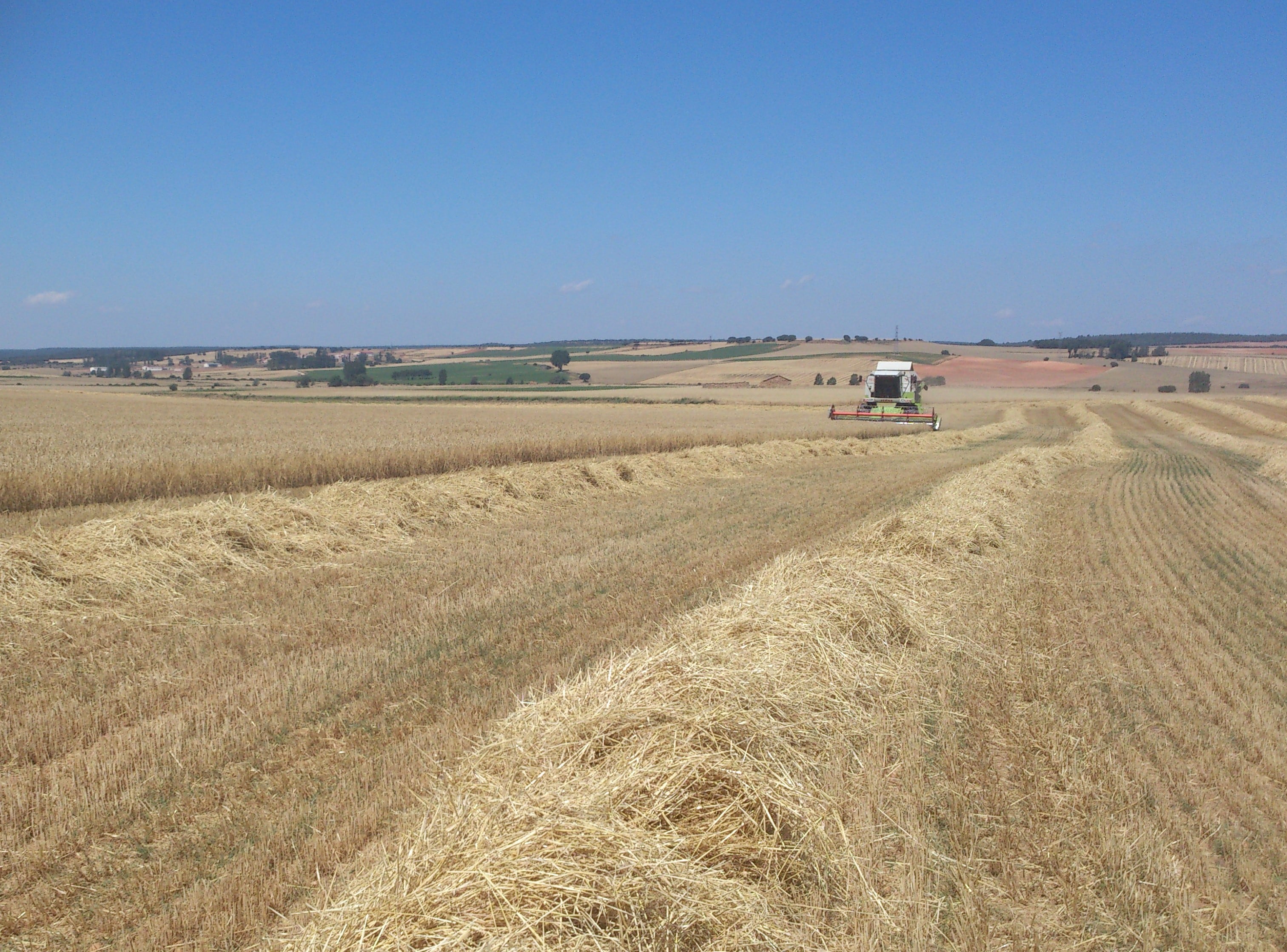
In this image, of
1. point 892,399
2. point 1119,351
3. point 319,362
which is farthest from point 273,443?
point 1119,351

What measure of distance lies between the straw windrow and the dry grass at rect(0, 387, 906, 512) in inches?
430

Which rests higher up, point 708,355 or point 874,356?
point 708,355

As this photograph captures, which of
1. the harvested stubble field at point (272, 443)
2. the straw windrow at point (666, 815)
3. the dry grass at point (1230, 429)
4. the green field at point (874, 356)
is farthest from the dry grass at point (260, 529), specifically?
the green field at point (874, 356)

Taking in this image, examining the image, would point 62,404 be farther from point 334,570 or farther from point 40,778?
point 40,778

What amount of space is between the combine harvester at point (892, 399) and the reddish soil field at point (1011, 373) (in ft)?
183

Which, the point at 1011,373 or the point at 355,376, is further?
the point at 355,376

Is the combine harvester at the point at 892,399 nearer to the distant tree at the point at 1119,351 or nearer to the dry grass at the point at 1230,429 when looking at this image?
the dry grass at the point at 1230,429

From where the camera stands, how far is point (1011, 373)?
94.9 m

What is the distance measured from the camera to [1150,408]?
5394 centimetres

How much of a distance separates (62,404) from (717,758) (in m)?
41.2

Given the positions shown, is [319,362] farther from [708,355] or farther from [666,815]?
[666,815]

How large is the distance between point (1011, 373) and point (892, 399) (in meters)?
67.4

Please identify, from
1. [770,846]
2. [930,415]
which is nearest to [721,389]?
[930,415]

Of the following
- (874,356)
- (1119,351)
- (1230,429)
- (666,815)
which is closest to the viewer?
(666,815)
